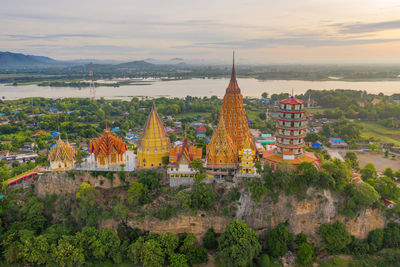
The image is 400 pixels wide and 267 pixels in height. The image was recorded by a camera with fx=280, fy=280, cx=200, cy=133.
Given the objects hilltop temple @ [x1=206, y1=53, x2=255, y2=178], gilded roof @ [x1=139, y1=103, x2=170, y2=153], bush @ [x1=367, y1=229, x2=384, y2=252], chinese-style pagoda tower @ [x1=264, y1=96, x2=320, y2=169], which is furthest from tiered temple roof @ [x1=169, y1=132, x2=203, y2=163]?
bush @ [x1=367, y1=229, x2=384, y2=252]

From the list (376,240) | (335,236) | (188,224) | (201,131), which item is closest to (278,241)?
(335,236)

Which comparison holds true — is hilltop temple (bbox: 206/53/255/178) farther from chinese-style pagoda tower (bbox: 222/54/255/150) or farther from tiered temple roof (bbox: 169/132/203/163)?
tiered temple roof (bbox: 169/132/203/163)

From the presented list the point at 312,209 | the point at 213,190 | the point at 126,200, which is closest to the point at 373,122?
the point at 312,209

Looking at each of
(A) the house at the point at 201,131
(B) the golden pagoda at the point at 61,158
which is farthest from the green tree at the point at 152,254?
(A) the house at the point at 201,131

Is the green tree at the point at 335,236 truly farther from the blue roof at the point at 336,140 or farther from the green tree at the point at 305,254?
the blue roof at the point at 336,140

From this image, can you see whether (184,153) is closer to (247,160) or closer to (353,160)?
(247,160)

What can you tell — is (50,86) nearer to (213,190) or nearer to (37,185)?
(37,185)
